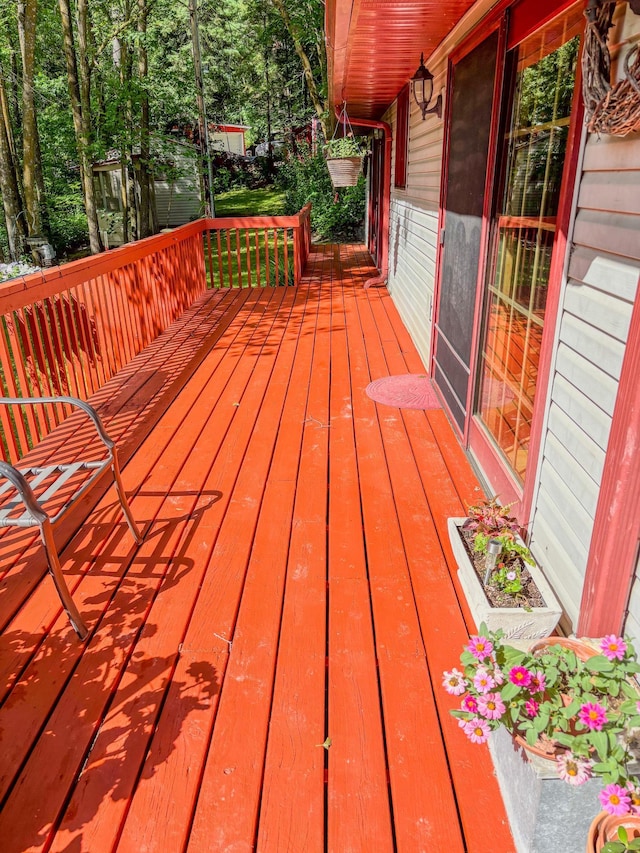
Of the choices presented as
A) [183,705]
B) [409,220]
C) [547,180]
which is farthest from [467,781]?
[409,220]

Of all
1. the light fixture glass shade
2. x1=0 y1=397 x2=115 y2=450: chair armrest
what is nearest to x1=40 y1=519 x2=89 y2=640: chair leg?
x1=0 y1=397 x2=115 y2=450: chair armrest

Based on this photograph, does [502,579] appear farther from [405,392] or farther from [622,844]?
[405,392]

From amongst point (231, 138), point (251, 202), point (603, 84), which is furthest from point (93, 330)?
point (231, 138)

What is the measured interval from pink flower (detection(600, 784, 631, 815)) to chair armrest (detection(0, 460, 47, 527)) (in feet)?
5.28

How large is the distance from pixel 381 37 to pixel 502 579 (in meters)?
3.37

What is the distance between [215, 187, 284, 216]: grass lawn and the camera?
20.6 meters

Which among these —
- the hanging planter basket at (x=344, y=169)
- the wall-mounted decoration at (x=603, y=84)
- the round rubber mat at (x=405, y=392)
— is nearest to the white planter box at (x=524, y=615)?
the wall-mounted decoration at (x=603, y=84)

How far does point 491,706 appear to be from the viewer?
4.04ft

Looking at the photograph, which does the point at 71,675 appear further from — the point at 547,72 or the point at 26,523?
the point at 547,72

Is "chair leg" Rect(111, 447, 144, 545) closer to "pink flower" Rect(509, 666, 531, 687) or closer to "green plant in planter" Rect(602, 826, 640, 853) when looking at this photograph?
"pink flower" Rect(509, 666, 531, 687)

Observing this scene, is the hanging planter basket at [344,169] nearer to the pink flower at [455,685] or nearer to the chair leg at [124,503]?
the chair leg at [124,503]

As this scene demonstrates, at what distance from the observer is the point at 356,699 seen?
5.80 feet

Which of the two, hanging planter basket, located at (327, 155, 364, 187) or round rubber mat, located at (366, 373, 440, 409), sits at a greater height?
hanging planter basket, located at (327, 155, 364, 187)

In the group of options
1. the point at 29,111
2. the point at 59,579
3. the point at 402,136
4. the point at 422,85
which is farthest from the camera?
the point at 29,111
